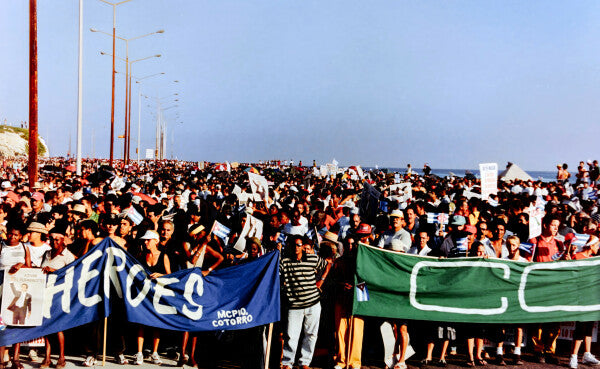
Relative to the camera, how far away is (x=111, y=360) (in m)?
7.29

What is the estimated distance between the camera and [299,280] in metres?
7.38

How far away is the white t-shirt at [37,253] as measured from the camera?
7078mm

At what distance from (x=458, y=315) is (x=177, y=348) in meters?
4.04

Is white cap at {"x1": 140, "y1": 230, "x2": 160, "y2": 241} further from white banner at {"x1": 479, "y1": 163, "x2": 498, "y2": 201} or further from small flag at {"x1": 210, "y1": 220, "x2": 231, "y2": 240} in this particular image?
white banner at {"x1": 479, "y1": 163, "x2": 498, "y2": 201}

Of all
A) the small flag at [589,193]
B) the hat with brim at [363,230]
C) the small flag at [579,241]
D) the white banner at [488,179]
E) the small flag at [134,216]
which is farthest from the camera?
the small flag at [589,193]

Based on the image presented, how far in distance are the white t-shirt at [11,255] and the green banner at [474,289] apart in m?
4.40

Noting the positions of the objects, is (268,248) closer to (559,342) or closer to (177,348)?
(177,348)

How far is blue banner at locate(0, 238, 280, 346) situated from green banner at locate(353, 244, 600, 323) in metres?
1.39

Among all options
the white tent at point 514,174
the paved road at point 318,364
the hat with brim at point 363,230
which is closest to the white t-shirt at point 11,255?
the paved road at point 318,364

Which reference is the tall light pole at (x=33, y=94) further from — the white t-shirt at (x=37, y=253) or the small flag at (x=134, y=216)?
the white t-shirt at (x=37, y=253)

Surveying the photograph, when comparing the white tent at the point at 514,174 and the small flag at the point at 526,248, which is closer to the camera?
the small flag at the point at 526,248

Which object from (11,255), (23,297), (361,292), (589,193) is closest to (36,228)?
(11,255)

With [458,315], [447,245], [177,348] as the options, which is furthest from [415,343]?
[177,348]

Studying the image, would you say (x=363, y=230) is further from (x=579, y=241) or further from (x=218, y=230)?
(x=579, y=241)
